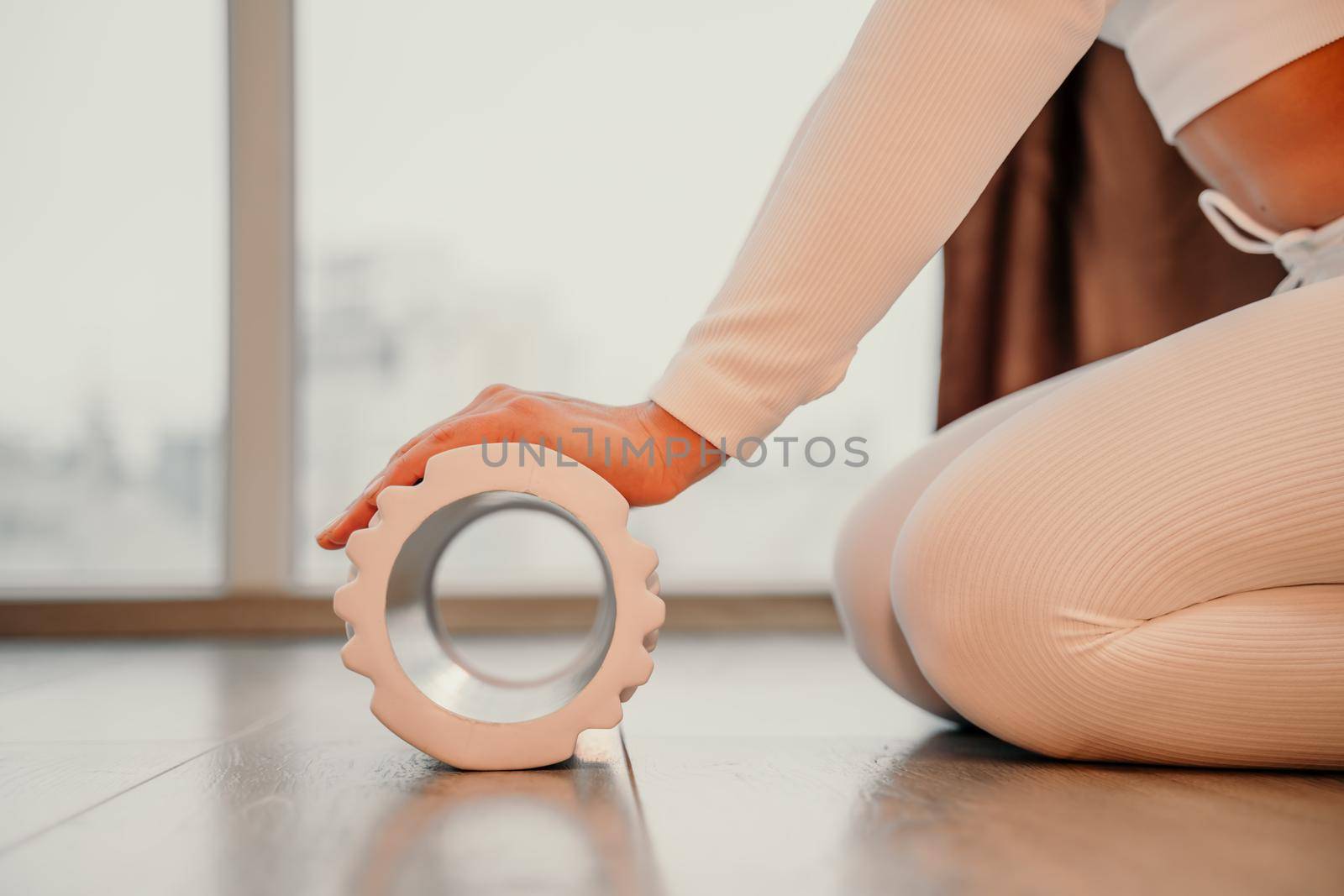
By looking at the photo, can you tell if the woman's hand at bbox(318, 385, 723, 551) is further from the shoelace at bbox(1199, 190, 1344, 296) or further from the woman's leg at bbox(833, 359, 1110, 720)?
the shoelace at bbox(1199, 190, 1344, 296)

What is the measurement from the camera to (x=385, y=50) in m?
2.43

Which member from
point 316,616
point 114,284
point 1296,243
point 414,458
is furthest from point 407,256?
point 1296,243

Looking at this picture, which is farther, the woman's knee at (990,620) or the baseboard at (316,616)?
the baseboard at (316,616)

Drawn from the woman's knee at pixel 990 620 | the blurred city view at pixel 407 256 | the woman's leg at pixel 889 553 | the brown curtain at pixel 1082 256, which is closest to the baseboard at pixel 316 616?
the blurred city view at pixel 407 256

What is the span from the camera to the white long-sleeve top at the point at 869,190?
2.37 feet

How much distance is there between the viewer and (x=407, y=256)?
7.96 ft

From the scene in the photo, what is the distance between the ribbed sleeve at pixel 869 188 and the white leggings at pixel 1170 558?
17 cm

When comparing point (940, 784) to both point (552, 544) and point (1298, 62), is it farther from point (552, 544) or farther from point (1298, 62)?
point (552, 544)

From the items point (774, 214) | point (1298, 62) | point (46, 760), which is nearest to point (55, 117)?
point (46, 760)

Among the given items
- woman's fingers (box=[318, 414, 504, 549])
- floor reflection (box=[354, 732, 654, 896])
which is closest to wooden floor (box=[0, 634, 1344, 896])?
floor reflection (box=[354, 732, 654, 896])

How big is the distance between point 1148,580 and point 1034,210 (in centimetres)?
153

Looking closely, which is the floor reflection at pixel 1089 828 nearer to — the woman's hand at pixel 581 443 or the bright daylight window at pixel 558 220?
the woman's hand at pixel 581 443

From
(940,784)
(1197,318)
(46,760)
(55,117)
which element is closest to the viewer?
(940,784)

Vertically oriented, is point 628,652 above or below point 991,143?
below
